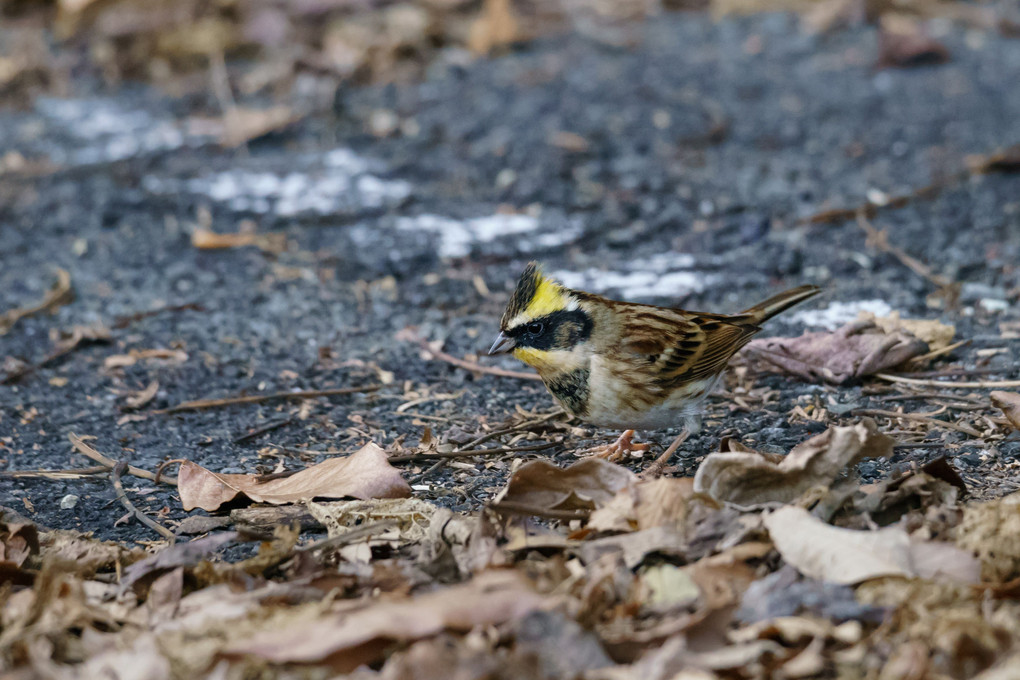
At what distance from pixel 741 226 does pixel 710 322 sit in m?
2.46

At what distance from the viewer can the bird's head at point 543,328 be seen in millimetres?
4430

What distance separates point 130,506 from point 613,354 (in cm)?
206

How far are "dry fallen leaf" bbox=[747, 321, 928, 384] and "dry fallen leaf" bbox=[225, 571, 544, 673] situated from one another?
8.69 feet

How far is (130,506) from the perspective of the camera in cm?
371

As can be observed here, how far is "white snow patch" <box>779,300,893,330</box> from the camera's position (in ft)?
18.3

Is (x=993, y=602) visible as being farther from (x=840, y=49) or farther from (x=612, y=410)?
(x=840, y=49)

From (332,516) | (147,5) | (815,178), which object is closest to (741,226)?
(815,178)

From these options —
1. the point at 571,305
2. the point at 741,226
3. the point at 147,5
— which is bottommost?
the point at 741,226

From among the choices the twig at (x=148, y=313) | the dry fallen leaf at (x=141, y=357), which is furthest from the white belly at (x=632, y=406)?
the twig at (x=148, y=313)

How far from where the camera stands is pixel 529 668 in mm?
2375

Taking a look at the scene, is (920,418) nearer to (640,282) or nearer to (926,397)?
(926,397)

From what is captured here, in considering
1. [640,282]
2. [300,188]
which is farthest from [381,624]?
[300,188]

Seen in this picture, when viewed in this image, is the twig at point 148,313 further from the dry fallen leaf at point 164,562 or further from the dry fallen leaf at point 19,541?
the dry fallen leaf at point 164,562

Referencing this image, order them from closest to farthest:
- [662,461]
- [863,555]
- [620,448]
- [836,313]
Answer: [863,555] → [662,461] → [620,448] → [836,313]
